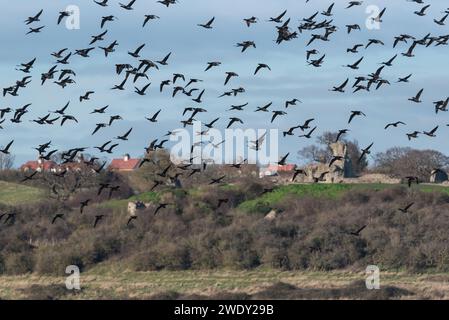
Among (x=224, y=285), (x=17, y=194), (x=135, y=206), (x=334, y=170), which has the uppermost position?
(x=334, y=170)

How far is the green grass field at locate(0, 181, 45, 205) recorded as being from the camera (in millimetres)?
136250

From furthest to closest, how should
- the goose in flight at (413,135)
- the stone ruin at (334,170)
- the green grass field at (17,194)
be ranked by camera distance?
1. the green grass field at (17,194)
2. the stone ruin at (334,170)
3. the goose in flight at (413,135)

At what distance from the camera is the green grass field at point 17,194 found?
13625 cm

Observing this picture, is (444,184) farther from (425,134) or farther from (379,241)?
(425,134)

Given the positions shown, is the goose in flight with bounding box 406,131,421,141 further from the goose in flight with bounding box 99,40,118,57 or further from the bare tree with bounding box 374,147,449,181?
the bare tree with bounding box 374,147,449,181

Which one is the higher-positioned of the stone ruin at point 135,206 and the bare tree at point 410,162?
the bare tree at point 410,162

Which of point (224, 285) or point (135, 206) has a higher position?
point (135, 206)

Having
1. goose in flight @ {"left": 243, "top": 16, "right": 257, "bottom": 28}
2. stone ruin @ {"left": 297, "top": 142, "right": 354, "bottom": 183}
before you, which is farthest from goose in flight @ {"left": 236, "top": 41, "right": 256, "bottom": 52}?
stone ruin @ {"left": 297, "top": 142, "right": 354, "bottom": 183}

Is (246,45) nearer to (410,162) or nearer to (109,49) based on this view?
(109,49)

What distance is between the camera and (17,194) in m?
142

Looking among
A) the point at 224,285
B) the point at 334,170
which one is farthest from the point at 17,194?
the point at 224,285

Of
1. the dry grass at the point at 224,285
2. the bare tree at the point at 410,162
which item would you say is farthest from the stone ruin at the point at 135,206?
the bare tree at the point at 410,162

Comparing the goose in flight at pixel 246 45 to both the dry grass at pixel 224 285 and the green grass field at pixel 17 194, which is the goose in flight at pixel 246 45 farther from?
the green grass field at pixel 17 194
